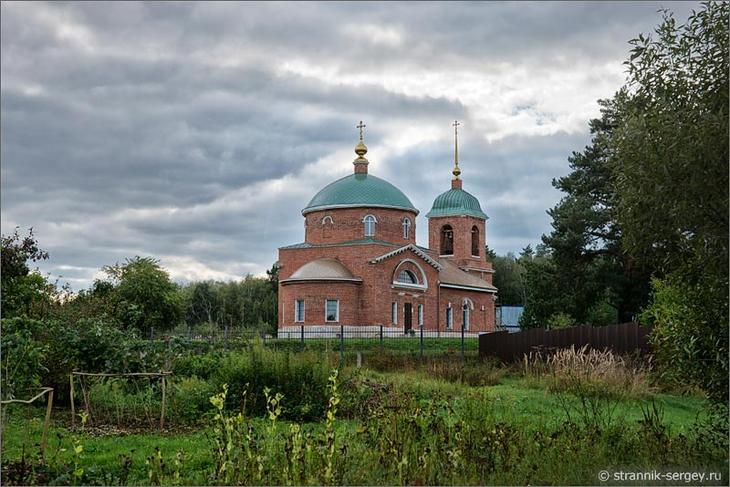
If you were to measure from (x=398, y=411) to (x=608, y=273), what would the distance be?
33.5 meters

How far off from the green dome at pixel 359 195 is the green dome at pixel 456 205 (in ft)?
21.8

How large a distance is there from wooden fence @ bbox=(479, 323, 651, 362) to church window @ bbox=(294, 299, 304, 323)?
18.4m

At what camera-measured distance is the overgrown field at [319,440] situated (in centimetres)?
→ 771

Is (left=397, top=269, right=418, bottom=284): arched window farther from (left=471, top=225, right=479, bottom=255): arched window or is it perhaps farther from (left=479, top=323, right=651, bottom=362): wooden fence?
(left=479, top=323, right=651, bottom=362): wooden fence

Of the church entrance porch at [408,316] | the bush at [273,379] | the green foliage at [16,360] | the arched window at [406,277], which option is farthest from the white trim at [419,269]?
the green foliage at [16,360]

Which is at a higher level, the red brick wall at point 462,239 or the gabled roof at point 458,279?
the red brick wall at point 462,239

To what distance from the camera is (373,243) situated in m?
47.7

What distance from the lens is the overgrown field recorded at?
7.71m

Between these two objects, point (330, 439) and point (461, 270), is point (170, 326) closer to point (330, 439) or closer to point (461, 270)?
point (461, 270)

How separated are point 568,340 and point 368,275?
2353cm

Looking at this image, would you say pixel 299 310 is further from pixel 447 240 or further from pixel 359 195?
pixel 447 240

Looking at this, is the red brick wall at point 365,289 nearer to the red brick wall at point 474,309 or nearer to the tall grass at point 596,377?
the red brick wall at point 474,309

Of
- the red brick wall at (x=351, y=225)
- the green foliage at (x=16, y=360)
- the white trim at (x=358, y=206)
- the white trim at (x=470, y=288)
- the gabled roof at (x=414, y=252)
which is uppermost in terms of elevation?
the white trim at (x=358, y=206)

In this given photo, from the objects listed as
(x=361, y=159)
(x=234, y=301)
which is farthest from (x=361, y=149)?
(x=234, y=301)
